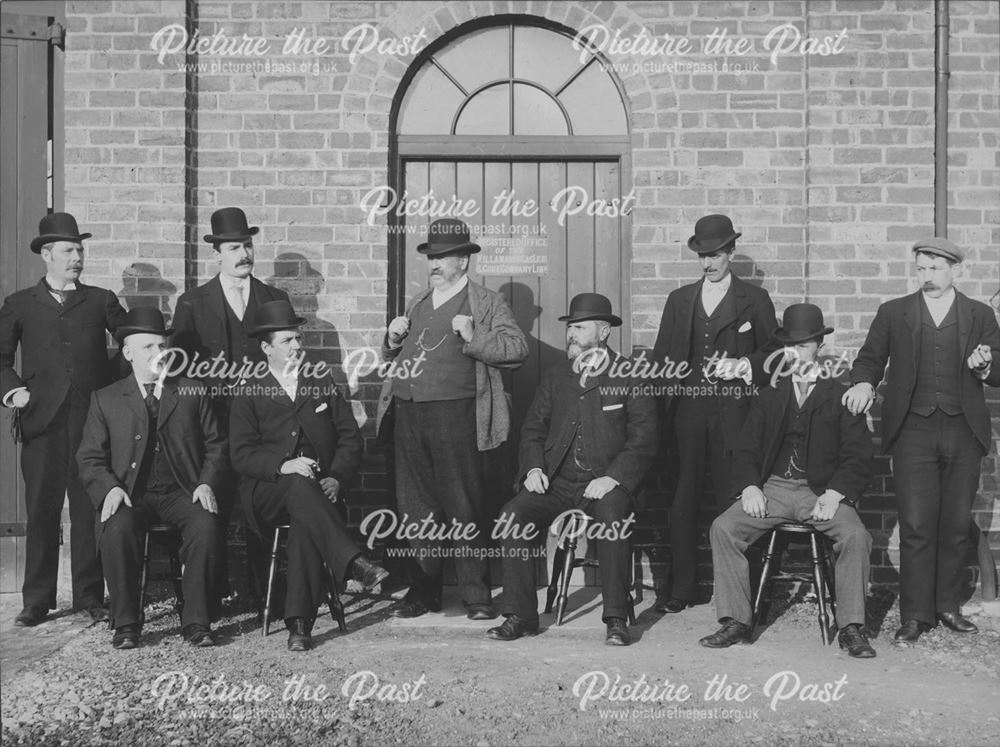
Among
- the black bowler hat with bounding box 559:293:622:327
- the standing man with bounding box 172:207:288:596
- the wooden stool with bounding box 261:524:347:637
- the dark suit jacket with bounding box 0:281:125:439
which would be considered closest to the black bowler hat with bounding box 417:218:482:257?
the black bowler hat with bounding box 559:293:622:327

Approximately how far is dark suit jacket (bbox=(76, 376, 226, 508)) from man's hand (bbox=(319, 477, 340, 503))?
55 centimetres

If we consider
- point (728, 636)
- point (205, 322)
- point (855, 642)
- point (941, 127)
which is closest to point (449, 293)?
point (205, 322)

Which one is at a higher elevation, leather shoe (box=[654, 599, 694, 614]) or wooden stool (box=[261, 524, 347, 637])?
wooden stool (box=[261, 524, 347, 637])

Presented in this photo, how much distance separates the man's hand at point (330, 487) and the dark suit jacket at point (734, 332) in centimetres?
190

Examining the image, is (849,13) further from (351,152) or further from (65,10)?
(65,10)

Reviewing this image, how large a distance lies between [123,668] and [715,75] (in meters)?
4.70

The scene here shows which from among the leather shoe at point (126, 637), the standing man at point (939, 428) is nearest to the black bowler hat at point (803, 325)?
the standing man at point (939, 428)

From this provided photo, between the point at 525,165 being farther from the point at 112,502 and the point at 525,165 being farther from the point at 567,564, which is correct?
the point at 112,502

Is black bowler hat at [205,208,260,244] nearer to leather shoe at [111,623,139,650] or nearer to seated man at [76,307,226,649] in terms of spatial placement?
seated man at [76,307,226,649]

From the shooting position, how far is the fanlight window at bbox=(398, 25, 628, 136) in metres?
6.80

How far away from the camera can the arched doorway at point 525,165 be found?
22.2 ft

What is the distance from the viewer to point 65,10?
6648 millimetres

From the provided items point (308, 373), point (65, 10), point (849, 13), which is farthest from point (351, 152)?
point (849, 13)

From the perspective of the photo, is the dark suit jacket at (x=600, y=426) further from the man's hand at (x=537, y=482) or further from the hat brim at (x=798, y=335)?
the hat brim at (x=798, y=335)
